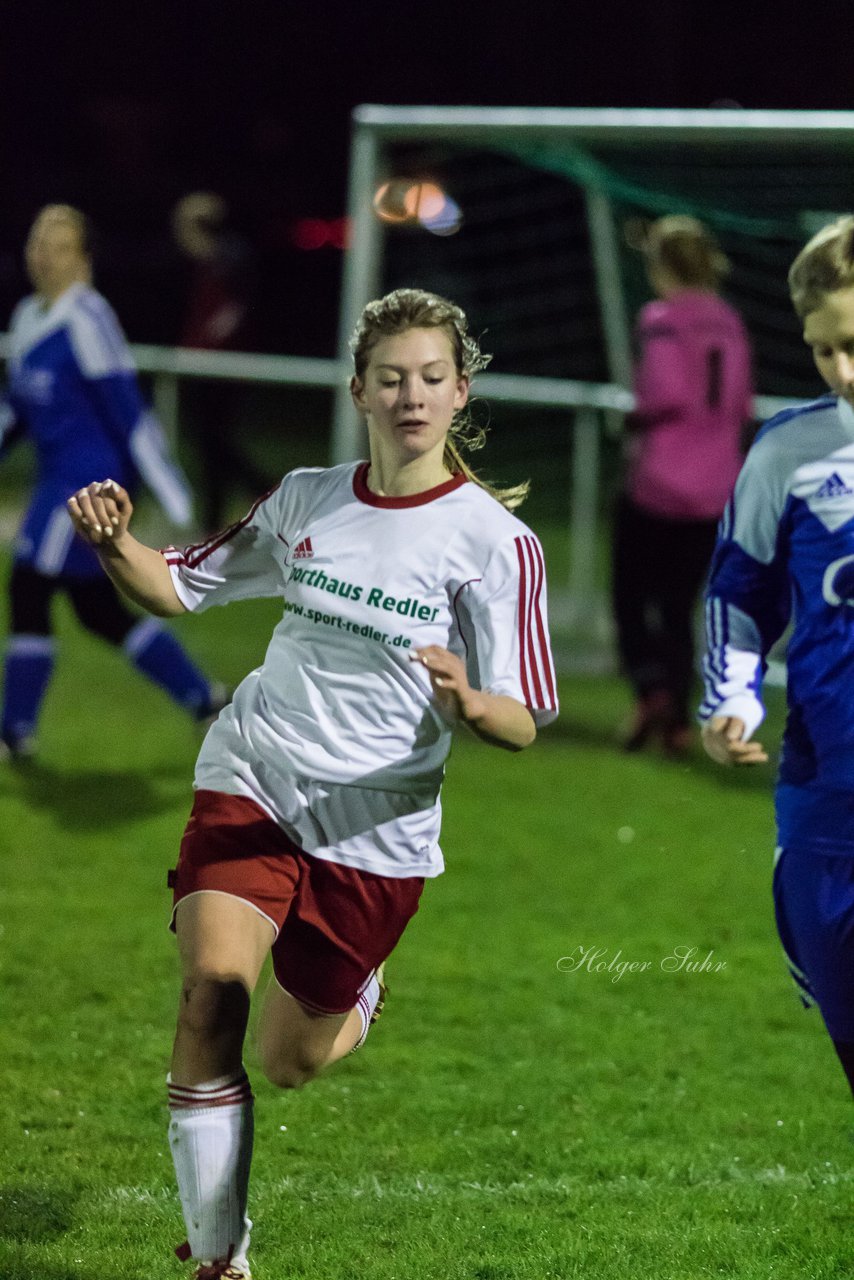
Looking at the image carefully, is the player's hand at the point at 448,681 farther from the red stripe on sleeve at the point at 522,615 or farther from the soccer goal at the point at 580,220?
the soccer goal at the point at 580,220

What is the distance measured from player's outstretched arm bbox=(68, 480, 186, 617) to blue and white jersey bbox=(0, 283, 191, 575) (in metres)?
4.23

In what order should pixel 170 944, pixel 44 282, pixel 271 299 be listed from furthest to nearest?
pixel 271 299
pixel 44 282
pixel 170 944

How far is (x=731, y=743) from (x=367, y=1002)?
113 centimetres

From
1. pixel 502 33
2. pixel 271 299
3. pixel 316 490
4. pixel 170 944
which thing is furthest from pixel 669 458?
pixel 502 33

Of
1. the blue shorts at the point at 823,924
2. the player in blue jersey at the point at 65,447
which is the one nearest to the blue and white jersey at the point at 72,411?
the player in blue jersey at the point at 65,447

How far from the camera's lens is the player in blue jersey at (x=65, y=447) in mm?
8141

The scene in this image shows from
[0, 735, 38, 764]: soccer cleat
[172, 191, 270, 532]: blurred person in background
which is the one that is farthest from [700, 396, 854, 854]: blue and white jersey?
[172, 191, 270, 532]: blurred person in background

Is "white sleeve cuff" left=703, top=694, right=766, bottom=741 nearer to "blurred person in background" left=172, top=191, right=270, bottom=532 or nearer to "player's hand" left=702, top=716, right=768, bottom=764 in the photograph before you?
"player's hand" left=702, top=716, right=768, bottom=764

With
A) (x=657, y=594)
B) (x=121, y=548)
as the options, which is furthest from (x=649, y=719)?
(x=121, y=548)

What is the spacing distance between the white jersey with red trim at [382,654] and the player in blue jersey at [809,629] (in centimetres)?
37

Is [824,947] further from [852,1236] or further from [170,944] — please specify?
[170,944]

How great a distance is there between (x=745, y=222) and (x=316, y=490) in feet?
20.5

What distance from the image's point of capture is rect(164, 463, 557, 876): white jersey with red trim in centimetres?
363

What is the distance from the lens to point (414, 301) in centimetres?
373
